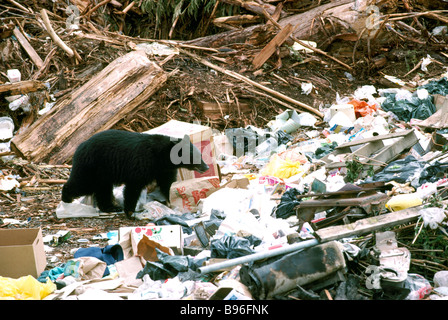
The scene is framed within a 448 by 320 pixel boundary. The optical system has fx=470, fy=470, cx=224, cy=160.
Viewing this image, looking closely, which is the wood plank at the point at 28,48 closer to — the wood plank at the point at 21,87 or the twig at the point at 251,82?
the wood plank at the point at 21,87

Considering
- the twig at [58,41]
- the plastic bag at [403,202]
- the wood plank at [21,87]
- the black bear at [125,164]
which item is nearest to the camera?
the plastic bag at [403,202]

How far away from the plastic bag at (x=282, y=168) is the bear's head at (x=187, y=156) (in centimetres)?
92

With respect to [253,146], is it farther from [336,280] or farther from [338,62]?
[336,280]

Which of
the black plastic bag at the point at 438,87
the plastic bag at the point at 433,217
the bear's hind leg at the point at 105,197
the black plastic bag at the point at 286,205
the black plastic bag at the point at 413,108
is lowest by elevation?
the bear's hind leg at the point at 105,197

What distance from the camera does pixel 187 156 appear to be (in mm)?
5812

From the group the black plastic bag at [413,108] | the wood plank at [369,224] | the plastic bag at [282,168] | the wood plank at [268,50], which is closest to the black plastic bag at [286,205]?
the plastic bag at [282,168]

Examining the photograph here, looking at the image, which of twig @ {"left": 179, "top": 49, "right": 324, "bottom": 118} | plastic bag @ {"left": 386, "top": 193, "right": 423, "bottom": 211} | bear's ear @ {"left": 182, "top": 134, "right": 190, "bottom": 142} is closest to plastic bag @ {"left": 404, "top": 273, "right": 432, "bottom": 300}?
plastic bag @ {"left": 386, "top": 193, "right": 423, "bottom": 211}

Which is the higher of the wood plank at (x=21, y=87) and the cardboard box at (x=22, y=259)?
the wood plank at (x=21, y=87)

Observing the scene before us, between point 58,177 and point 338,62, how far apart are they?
19.1 feet

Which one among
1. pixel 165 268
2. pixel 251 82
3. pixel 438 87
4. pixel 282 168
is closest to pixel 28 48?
pixel 251 82

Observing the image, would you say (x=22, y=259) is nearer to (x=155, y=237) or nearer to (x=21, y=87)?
(x=155, y=237)

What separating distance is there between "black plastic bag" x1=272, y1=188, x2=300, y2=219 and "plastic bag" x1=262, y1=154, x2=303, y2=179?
90 cm

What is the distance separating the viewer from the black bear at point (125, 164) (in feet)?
18.2

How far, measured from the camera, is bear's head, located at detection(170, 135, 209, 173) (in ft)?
18.7
